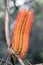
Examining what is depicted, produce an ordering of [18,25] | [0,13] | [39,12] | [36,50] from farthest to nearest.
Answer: [36,50] → [39,12] → [0,13] → [18,25]

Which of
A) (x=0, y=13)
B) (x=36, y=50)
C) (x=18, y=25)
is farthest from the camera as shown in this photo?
(x=36, y=50)

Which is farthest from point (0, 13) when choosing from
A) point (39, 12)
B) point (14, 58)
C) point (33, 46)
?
point (14, 58)

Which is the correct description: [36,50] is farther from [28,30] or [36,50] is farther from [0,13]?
[28,30]

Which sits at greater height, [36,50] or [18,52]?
[18,52]

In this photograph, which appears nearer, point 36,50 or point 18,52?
point 18,52

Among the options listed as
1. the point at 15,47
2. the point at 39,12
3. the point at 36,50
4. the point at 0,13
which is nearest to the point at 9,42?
the point at 15,47

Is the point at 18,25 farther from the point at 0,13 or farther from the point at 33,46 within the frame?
the point at 33,46

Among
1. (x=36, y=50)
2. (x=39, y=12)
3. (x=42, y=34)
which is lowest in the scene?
(x=36, y=50)
